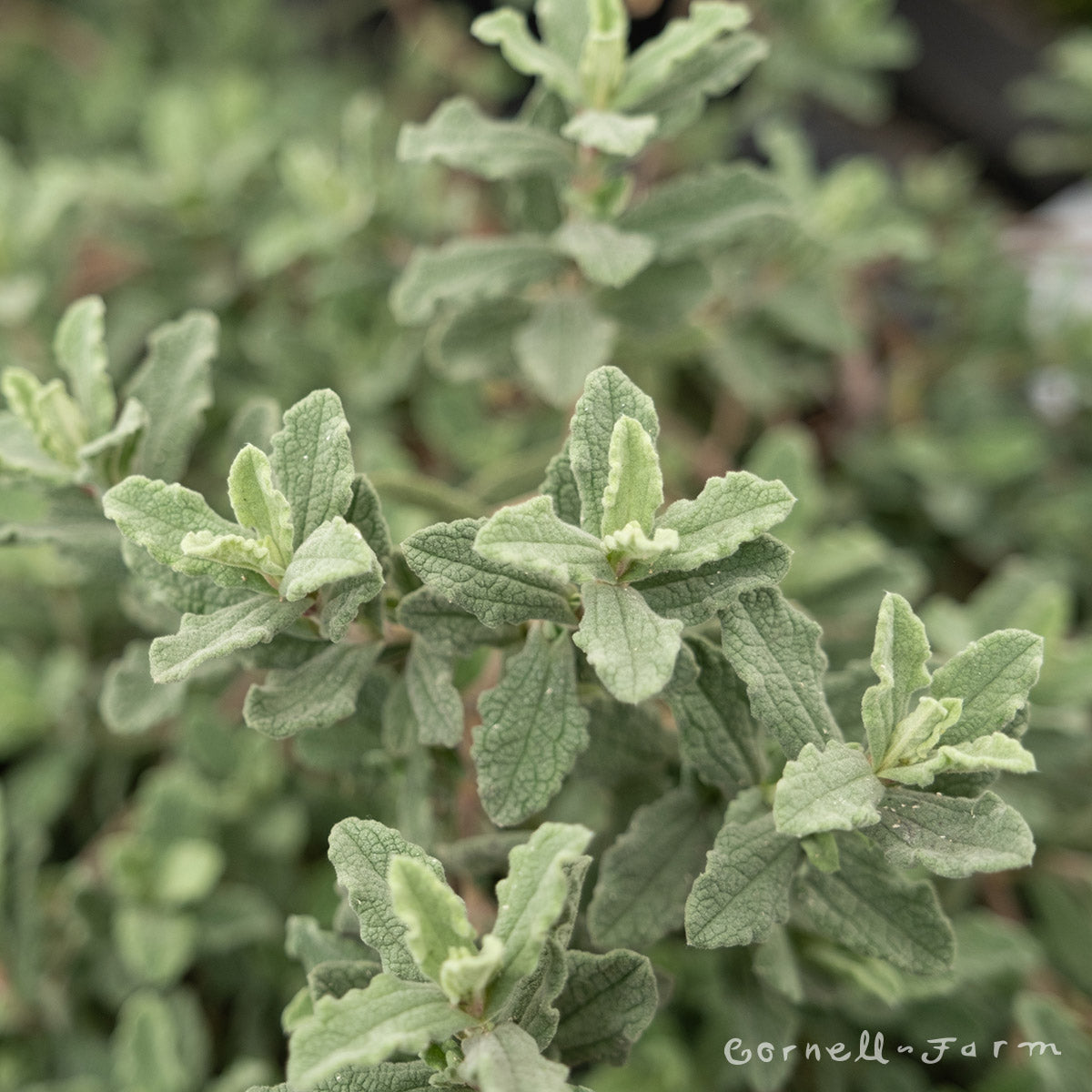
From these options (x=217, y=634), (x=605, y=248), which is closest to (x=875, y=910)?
(x=217, y=634)

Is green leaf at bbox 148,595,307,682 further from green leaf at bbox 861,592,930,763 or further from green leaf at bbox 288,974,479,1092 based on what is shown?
green leaf at bbox 861,592,930,763

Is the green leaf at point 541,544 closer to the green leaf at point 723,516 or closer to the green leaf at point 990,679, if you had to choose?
the green leaf at point 723,516

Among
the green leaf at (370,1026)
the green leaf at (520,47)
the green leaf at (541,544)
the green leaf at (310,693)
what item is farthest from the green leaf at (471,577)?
the green leaf at (520,47)

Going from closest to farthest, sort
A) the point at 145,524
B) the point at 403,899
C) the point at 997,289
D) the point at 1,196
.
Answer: the point at 403,899 < the point at 145,524 < the point at 1,196 < the point at 997,289

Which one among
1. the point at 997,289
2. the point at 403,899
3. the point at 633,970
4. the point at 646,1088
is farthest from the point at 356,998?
the point at 997,289

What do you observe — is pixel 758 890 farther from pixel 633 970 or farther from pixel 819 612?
pixel 819 612

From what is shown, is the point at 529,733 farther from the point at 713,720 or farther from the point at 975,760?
the point at 975,760

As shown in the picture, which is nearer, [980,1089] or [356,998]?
[356,998]
